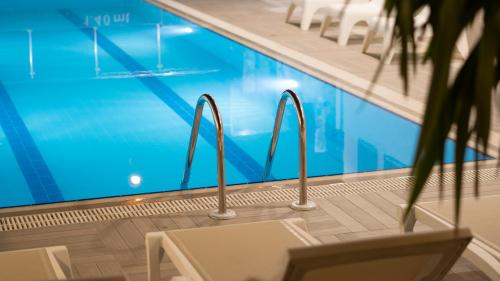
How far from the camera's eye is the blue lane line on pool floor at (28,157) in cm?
580

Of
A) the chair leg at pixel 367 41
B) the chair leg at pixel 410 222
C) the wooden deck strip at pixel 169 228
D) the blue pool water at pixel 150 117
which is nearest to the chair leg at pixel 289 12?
the blue pool water at pixel 150 117

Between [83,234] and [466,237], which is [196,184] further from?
[466,237]

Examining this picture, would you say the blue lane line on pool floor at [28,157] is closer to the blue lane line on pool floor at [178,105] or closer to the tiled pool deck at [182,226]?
the tiled pool deck at [182,226]

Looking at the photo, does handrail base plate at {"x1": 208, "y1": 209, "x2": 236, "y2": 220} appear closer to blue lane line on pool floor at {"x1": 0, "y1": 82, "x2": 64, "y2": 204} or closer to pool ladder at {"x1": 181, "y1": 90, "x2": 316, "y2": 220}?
pool ladder at {"x1": 181, "y1": 90, "x2": 316, "y2": 220}

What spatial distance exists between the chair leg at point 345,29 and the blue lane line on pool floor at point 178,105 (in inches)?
89.7

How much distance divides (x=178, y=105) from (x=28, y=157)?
6.01ft

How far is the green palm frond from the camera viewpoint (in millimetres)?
1453

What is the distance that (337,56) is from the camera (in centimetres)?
966

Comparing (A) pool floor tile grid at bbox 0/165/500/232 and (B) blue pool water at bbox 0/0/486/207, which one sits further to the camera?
(B) blue pool water at bbox 0/0/486/207

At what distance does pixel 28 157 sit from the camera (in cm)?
656

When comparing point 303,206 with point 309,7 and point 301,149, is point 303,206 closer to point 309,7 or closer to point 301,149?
point 301,149

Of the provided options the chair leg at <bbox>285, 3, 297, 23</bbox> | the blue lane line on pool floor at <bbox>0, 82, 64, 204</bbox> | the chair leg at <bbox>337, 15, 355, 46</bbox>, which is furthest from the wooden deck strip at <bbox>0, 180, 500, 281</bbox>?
the chair leg at <bbox>285, 3, 297, 23</bbox>

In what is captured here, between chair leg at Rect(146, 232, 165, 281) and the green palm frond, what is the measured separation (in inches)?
82.2

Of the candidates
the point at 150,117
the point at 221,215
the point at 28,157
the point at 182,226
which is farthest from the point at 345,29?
Answer: the point at 182,226
